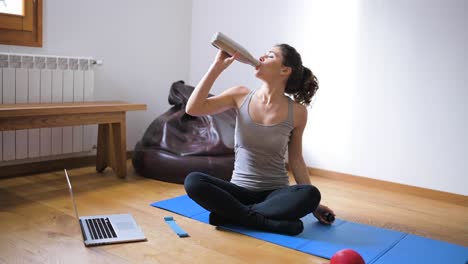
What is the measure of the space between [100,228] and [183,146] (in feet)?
3.89

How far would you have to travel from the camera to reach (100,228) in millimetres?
2061

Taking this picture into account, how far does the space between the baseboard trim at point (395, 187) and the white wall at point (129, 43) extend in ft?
4.53

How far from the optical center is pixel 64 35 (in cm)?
314

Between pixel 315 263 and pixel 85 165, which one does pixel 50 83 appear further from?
pixel 315 263

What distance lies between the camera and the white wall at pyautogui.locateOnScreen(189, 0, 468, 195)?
2.95 metres

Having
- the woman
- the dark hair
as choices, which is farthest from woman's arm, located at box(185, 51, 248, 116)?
the dark hair

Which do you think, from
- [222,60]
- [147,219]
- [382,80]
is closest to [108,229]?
[147,219]

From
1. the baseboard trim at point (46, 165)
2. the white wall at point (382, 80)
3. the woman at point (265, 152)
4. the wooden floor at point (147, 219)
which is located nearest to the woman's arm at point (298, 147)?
the woman at point (265, 152)

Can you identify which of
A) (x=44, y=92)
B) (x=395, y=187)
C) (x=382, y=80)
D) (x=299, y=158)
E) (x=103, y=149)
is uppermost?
(x=382, y=80)

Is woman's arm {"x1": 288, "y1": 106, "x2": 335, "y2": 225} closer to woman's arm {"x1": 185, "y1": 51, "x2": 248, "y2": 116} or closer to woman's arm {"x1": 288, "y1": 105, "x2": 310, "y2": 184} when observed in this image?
woman's arm {"x1": 288, "y1": 105, "x2": 310, "y2": 184}

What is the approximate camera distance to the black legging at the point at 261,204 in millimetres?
2072

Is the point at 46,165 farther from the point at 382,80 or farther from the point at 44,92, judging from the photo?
the point at 382,80

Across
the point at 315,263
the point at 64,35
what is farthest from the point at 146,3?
the point at 315,263

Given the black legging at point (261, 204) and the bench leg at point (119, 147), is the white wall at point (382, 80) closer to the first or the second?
the bench leg at point (119, 147)
